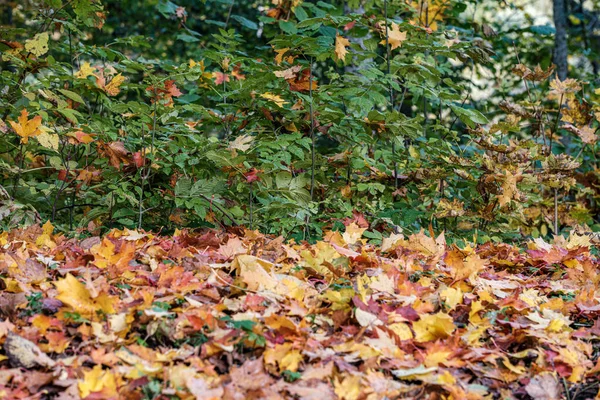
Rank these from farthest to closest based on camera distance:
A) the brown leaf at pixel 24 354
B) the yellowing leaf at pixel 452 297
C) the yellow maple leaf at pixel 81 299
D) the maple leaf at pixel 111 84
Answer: the maple leaf at pixel 111 84 → the yellowing leaf at pixel 452 297 → the yellow maple leaf at pixel 81 299 → the brown leaf at pixel 24 354

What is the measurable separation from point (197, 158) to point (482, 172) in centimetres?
154

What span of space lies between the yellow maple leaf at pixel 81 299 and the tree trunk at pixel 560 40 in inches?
211

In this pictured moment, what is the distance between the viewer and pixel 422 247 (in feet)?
8.19

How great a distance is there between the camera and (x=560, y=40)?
234 inches

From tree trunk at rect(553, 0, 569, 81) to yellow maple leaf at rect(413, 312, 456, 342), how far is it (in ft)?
16.0

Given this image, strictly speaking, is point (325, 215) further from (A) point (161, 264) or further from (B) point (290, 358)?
(B) point (290, 358)

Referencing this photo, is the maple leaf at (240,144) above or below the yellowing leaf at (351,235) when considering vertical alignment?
above

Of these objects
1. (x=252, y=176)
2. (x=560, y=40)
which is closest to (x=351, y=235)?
(x=252, y=176)

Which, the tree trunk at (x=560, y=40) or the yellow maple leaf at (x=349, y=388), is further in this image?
the tree trunk at (x=560, y=40)

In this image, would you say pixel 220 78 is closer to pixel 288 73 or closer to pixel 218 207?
pixel 288 73

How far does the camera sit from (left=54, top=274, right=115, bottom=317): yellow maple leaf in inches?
62.1

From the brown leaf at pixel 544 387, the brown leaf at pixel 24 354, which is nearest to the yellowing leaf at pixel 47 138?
the brown leaf at pixel 24 354

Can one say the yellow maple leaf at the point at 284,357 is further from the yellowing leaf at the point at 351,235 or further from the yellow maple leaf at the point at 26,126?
the yellow maple leaf at the point at 26,126

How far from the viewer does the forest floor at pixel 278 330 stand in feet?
4.64
